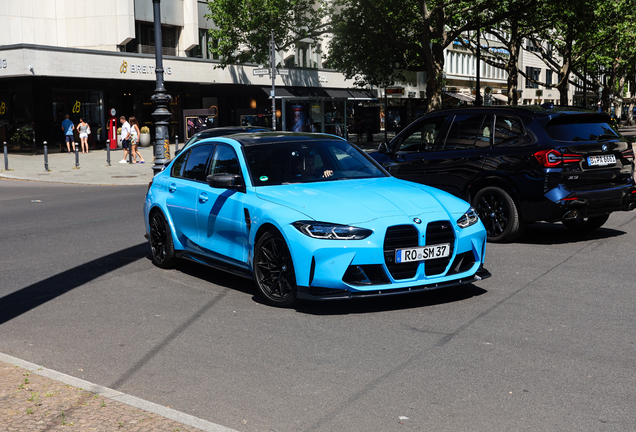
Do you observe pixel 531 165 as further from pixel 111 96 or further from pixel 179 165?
pixel 111 96

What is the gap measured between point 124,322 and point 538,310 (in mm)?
3436

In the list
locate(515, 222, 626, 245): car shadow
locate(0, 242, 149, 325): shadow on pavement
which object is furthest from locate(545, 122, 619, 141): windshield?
locate(0, 242, 149, 325): shadow on pavement

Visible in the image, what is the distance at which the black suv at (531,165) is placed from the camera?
910cm

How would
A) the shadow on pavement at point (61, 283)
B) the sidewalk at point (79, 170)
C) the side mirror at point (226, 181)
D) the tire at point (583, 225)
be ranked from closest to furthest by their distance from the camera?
the shadow on pavement at point (61, 283)
the side mirror at point (226, 181)
the tire at point (583, 225)
the sidewalk at point (79, 170)

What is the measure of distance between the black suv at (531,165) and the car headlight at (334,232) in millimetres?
3846

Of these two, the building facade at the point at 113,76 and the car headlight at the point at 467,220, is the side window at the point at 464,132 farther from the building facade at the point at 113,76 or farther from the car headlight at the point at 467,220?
the building facade at the point at 113,76

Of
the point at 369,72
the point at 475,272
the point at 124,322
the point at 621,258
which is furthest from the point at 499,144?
the point at 369,72

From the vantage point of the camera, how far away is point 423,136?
35.6ft

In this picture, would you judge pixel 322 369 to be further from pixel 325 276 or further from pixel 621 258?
pixel 621 258

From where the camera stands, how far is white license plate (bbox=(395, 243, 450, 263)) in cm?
616

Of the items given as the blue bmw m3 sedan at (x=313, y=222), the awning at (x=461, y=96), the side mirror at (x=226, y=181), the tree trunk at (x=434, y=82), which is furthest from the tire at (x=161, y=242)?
the awning at (x=461, y=96)

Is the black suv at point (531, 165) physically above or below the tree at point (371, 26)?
below

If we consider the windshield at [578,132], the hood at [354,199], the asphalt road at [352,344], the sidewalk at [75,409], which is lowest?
the asphalt road at [352,344]

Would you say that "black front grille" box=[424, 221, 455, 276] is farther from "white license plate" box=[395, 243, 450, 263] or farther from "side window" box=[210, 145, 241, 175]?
"side window" box=[210, 145, 241, 175]
